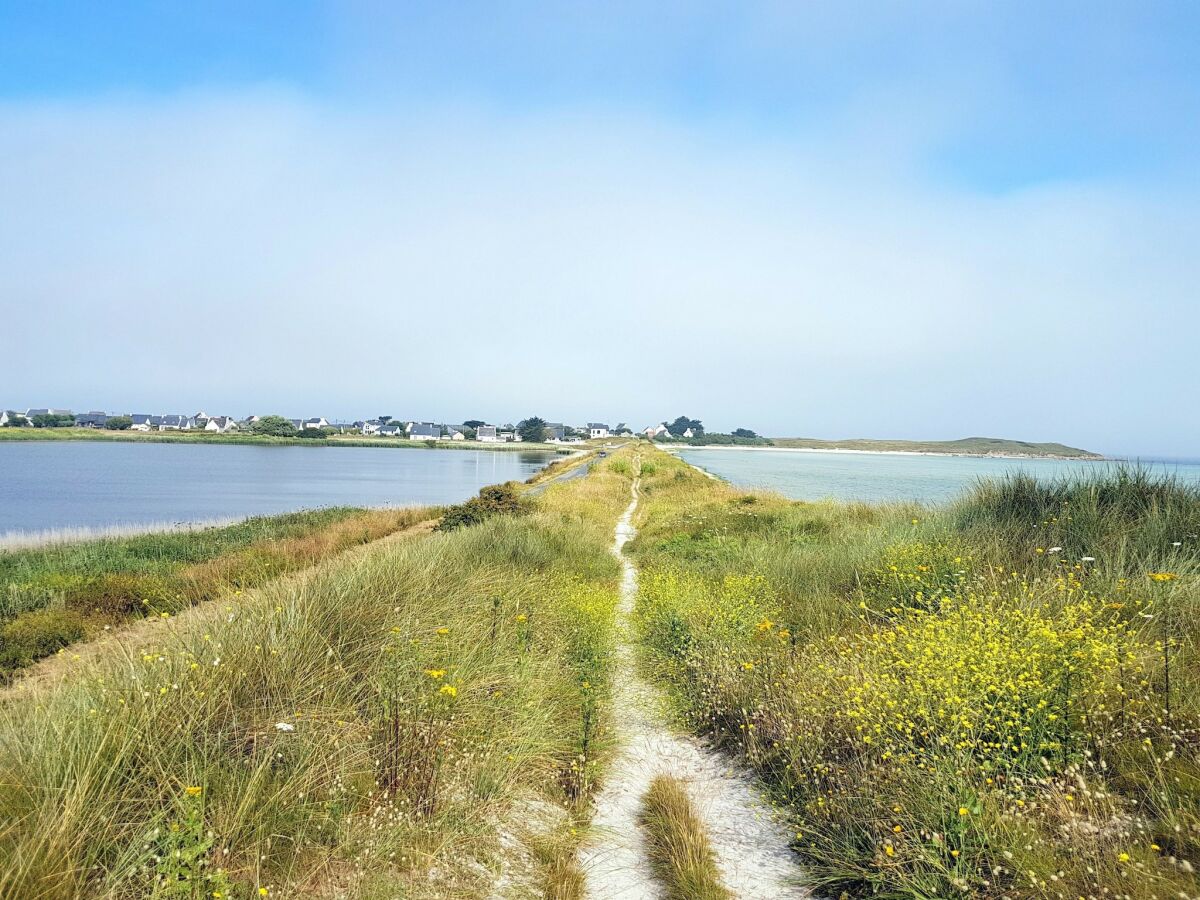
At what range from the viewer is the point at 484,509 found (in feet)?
66.3

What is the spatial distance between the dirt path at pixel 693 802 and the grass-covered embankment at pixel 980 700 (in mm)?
228

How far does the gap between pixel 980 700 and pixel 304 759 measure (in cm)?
428

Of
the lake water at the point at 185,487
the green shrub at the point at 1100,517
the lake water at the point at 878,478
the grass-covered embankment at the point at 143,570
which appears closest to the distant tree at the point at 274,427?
the lake water at the point at 185,487

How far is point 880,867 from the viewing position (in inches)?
145

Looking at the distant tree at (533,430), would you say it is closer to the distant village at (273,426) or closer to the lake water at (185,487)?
the distant village at (273,426)

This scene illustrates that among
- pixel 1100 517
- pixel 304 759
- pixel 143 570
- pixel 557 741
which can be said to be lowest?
pixel 143 570

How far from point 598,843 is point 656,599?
218 inches

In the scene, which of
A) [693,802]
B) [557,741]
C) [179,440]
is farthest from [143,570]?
[179,440]

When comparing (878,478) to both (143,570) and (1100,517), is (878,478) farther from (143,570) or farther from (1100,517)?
(143,570)

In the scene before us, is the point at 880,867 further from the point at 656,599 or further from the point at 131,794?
the point at 656,599

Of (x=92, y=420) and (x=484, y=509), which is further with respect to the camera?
(x=92, y=420)

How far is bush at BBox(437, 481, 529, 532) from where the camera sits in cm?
1921

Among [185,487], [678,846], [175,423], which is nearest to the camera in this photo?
[678,846]

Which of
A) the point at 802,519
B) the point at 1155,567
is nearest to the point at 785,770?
the point at 1155,567
